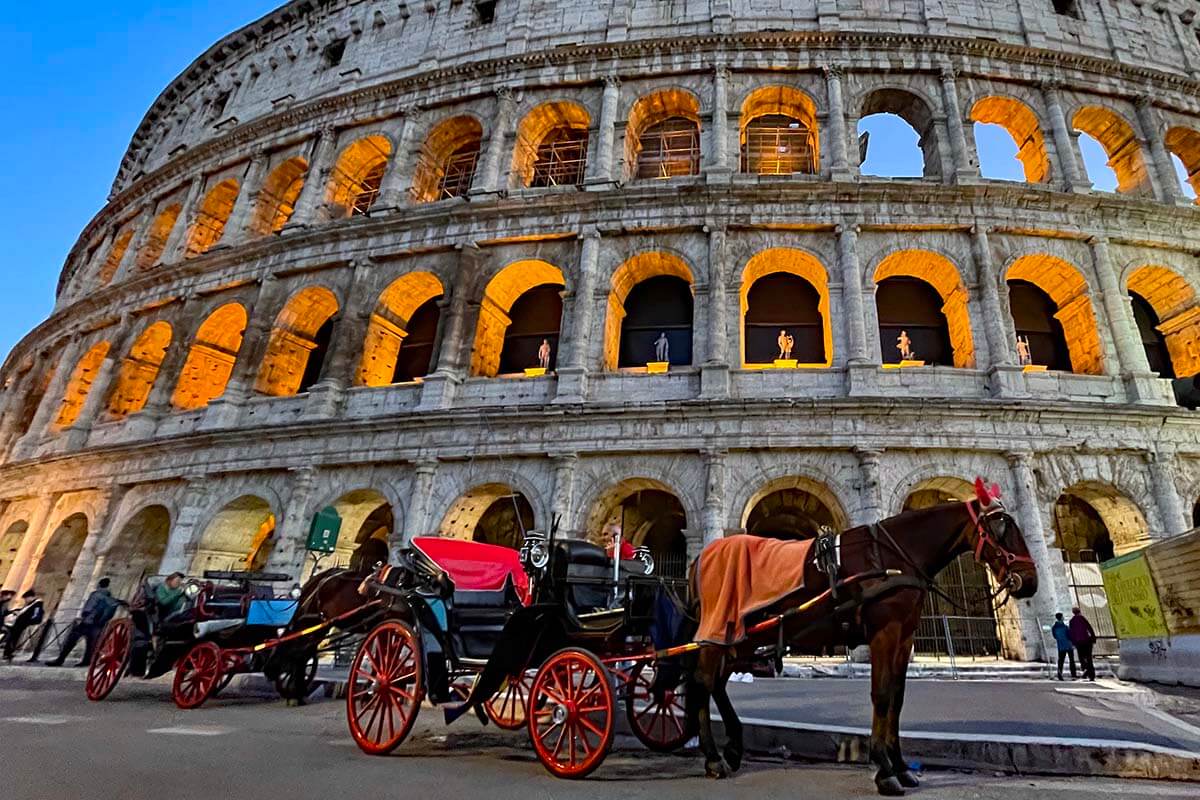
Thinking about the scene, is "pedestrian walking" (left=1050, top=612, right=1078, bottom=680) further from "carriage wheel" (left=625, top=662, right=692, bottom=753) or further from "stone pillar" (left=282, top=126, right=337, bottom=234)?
"stone pillar" (left=282, top=126, right=337, bottom=234)

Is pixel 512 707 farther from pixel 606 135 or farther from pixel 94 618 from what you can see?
pixel 606 135

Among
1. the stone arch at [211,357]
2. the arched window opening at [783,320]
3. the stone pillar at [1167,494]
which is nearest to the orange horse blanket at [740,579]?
the arched window opening at [783,320]

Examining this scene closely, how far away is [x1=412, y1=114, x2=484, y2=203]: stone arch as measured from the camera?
17266 millimetres

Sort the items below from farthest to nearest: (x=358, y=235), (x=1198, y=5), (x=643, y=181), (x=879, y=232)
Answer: (x=1198, y=5) < (x=358, y=235) < (x=643, y=181) < (x=879, y=232)

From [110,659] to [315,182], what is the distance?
14.3 m

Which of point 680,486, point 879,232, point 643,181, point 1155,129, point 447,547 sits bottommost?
point 447,547

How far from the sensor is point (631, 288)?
1523 cm

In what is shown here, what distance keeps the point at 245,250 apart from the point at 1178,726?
2007 centimetres

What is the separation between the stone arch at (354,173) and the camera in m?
18.0

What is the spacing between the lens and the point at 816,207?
45.7 ft

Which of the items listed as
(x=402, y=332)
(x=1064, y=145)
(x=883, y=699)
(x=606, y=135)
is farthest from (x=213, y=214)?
(x=1064, y=145)

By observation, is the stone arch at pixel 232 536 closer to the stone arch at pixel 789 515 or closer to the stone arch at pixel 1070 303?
the stone arch at pixel 789 515

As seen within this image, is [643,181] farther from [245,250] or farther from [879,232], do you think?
[245,250]

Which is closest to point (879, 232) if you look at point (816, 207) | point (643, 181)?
point (816, 207)
